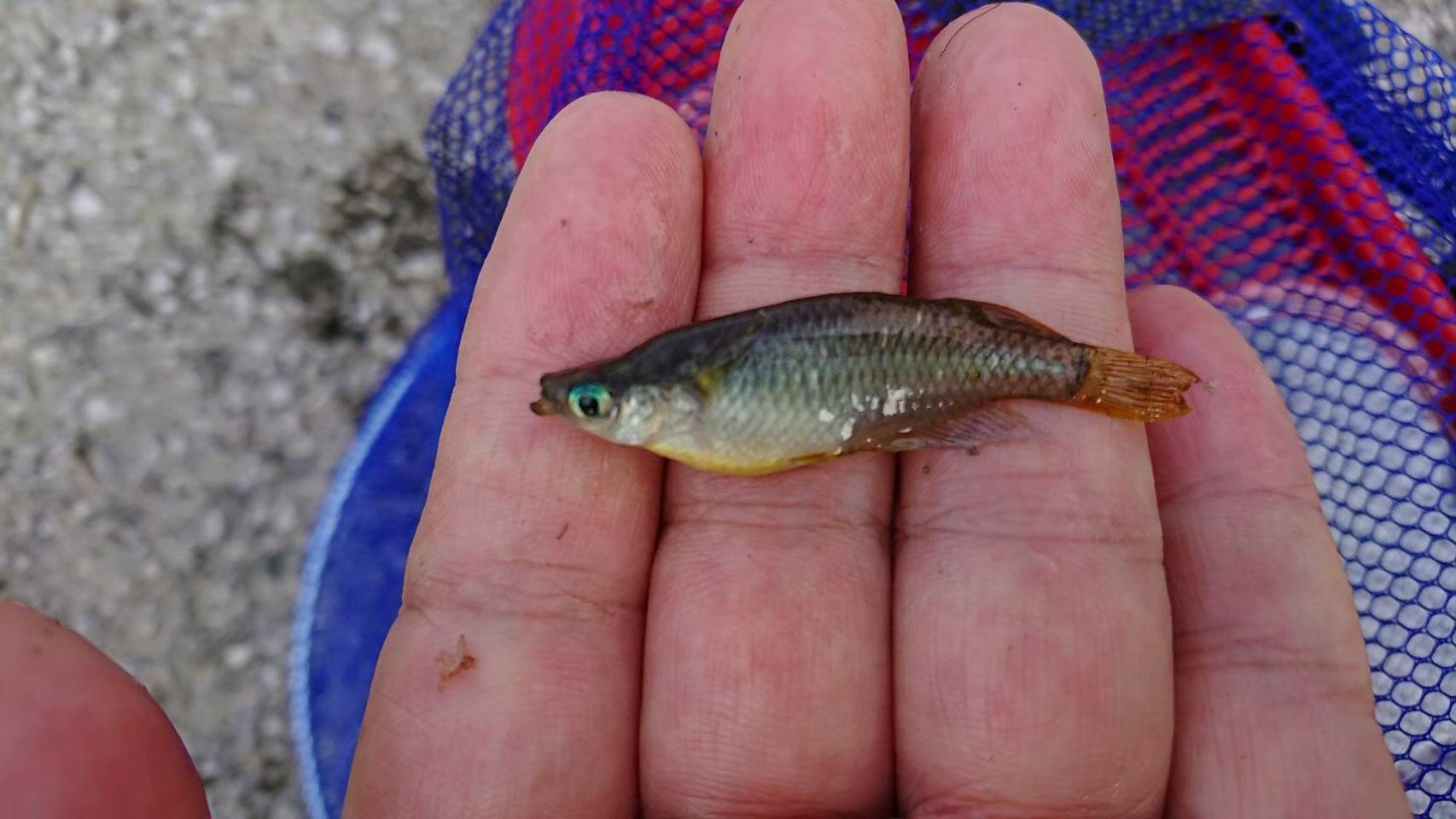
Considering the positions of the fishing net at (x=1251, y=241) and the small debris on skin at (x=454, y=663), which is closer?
the small debris on skin at (x=454, y=663)

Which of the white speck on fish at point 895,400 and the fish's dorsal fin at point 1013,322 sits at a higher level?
the fish's dorsal fin at point 1013,322

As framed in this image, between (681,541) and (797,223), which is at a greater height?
(797,223)

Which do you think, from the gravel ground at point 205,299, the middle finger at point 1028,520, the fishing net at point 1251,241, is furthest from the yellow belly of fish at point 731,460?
the gravel ground at point 205,299

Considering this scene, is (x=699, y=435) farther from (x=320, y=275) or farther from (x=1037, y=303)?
(x=320, y=275)

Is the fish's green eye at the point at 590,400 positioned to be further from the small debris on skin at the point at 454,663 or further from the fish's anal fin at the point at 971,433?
the fish's anal fin at the point at 971,433

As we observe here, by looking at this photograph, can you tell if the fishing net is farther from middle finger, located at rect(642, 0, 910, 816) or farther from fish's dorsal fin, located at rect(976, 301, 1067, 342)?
fish's dorsal fin, located at rect(976, 301, 1067, 342)

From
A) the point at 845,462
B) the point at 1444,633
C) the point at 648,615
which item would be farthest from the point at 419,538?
the point at 1444,633

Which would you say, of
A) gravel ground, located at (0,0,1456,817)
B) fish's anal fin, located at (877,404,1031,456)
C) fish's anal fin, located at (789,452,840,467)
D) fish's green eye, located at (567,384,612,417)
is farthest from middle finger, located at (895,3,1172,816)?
gravel ground, located at (0,0,1456,817)
